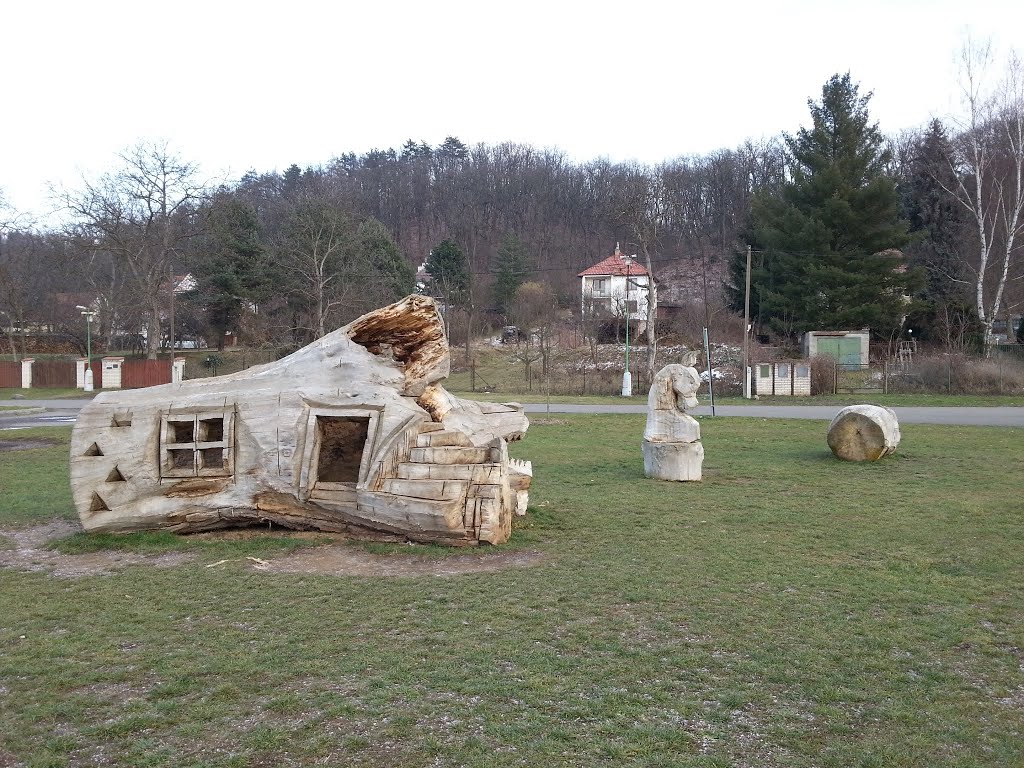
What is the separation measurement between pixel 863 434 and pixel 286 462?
10.3 meters

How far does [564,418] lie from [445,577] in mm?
15742

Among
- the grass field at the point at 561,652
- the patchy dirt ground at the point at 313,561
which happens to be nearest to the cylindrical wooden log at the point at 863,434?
the grass field at the point at 561,652

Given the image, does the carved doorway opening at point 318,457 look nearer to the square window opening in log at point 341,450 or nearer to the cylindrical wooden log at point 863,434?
the square window opening in log at point 341,450

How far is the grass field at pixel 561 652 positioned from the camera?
13.6 ft

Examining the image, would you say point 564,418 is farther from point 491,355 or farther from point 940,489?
point 491,355

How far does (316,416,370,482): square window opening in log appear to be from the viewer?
920 centimetres

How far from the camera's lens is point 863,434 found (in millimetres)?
14117

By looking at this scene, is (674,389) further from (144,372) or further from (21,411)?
(144,372)

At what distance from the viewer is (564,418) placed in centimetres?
2280

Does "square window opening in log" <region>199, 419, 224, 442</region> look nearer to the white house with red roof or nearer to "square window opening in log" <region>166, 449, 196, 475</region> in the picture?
"square window opening in log" <region>166, 449, 196, 475</region>

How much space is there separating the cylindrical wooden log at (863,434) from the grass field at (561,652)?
428 cm

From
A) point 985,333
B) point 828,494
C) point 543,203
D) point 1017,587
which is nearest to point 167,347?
point 543,203

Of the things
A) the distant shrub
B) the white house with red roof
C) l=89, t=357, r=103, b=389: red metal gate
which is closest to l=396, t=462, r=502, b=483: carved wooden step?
the distant shrub

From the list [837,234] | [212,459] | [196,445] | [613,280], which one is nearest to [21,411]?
[212,459]
